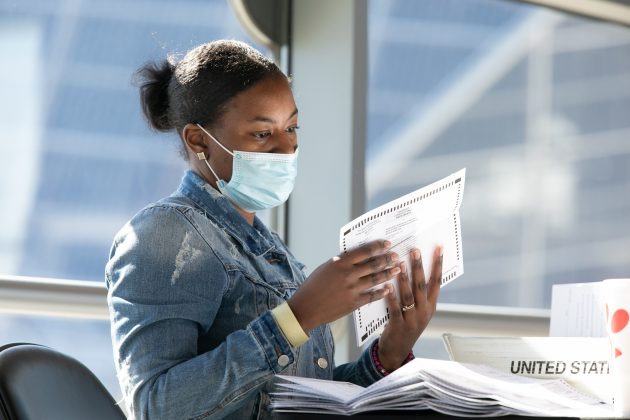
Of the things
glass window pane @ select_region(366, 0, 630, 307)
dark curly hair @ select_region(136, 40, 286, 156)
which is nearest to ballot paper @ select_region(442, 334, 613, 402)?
dark curly hair @ select_region(136, 40, 286, 156)

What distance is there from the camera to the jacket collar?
1.62m

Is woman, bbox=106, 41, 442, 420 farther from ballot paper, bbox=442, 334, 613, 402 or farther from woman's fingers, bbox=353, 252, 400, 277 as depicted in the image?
ballot paper, bbox=442, 334, 613, 402

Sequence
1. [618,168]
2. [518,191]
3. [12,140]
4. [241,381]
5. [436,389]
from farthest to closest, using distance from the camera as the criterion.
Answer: [618,168] → [518,191] → [12,140] → [241,381] → [436,389]

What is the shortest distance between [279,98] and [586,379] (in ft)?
2.27

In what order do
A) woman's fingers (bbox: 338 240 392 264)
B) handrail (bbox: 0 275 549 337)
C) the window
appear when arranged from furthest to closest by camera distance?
the window → handrail (bbox: 0 275 549 337) → woman's fingers (bbox: 338 240 392 264)

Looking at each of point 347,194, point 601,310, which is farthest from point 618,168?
point 601,310

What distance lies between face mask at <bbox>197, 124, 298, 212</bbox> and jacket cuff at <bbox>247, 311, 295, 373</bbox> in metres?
0.43

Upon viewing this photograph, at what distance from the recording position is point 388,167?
358cm

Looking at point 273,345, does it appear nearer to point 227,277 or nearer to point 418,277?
point 227,277

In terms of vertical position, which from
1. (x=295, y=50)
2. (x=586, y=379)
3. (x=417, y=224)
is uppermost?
(x=295, y=50)

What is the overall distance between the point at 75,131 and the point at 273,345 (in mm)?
1966

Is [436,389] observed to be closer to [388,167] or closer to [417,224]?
[417,224]

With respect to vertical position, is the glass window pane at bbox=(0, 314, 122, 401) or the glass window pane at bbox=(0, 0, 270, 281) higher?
the glass window pane at bbox=(0, 0, 270, 281)

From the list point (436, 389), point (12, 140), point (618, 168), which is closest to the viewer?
point (436, 389)
